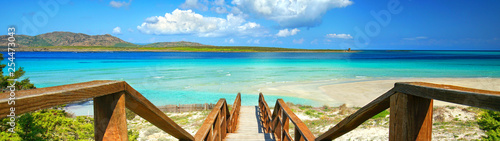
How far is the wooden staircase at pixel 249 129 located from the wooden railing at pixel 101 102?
11.6 ft

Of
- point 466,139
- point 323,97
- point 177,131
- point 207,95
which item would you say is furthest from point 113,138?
point 207,95

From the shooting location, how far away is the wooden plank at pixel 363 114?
1462 millimetres

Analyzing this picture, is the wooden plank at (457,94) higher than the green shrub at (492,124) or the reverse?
higher

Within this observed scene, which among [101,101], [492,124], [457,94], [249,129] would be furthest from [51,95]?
[249,129]

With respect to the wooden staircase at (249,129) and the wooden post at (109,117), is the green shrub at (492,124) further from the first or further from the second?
the wooden post at (109,117)

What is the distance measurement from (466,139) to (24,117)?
786cm

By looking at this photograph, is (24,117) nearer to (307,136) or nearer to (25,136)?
(25,136)

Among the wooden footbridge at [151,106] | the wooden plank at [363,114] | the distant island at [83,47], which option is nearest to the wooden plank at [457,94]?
the wooden footbridge at [151,106]

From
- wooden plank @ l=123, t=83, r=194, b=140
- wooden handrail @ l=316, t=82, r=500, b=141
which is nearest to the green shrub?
wooden handrail @ l=316, t=82, r=500, b=141

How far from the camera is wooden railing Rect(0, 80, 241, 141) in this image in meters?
0.80

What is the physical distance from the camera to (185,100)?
16953 mm

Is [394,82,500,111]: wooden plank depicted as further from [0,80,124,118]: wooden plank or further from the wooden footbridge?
[0,80,124,118]: wooden plank

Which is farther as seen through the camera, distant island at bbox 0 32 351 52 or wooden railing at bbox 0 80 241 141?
distant island at bbox 0 32 351 52

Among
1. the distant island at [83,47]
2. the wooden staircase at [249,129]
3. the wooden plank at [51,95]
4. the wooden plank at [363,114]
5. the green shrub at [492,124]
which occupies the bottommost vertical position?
the wooden staircase at [249,129]
